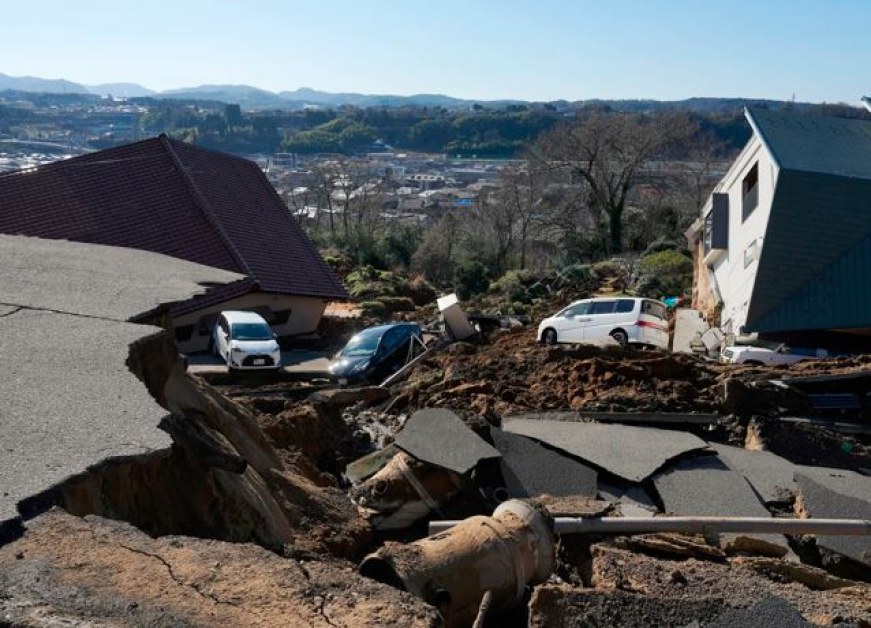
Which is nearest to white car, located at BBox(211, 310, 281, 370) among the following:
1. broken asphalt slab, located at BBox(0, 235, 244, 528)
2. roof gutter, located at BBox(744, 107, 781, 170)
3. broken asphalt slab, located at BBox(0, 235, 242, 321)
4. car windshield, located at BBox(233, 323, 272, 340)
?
car windshield, located at BBox(233, 323, 272, 340)

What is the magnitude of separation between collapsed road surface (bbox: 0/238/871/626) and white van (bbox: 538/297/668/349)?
6317 mm

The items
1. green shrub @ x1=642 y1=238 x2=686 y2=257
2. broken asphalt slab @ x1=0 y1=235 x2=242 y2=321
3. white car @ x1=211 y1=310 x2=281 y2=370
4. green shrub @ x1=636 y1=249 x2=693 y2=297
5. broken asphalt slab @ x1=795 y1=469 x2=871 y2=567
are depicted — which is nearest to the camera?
broken asphalt slab @ x1=0 y1=235 x2=242 y2=321

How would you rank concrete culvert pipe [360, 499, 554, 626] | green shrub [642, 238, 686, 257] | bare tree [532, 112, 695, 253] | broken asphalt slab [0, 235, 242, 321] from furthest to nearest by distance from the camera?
bare tree [532, 112, 695, 253] → green shrub [642, 238, 686, 257] → broken asphalt slab [0, 235, 242, 321] → concrete culvert pipe [360, 499, 554, 626]

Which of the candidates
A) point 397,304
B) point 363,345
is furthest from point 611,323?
point 397,304

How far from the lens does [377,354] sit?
21.1m

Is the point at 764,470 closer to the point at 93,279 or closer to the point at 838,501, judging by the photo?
→ the point at 838,501

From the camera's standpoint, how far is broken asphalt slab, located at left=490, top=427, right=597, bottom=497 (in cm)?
1012

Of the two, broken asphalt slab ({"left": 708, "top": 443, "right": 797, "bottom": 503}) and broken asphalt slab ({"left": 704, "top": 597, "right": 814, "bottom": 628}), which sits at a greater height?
broken asphalt slab ({"left": 704, "top": 597, "right": 814, "bottom": 628})

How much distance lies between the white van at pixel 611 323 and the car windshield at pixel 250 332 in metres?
7.61

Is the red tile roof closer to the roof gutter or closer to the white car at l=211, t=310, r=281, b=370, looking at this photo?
the white car at l=211, t=310, r=281, b=370

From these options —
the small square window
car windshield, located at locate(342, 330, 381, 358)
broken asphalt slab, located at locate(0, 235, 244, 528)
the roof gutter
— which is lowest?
car windshield, located at locate(342, 330, 381, 358)

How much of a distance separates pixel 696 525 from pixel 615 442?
330cm

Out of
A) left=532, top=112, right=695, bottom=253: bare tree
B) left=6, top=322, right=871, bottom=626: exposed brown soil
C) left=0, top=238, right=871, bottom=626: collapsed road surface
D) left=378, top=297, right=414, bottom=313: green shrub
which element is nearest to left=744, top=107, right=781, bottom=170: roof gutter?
left=0, top=238, right=871, bottom=626: collapsed road surface

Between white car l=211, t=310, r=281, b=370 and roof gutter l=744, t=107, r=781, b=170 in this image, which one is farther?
roof gutter l=744, t=107, r=781, b=170
